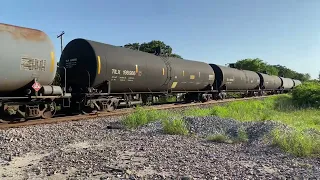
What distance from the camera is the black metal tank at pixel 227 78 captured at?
25.2m

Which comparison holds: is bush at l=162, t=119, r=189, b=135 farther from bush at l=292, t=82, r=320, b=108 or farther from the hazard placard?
bush at l=292, t=82, r=320, b=108

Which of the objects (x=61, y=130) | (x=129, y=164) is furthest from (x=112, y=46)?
(x=129, y=164)

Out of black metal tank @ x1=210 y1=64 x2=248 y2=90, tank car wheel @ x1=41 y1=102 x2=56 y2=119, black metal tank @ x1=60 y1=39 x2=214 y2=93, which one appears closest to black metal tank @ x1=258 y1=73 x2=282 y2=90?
black metal tank @ x1=210 y1=64 x2=248 y2=90

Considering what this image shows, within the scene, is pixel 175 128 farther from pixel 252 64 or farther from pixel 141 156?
pixel 252 64

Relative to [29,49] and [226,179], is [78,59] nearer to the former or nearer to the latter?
[29,49]

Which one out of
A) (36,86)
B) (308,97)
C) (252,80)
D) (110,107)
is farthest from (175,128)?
(252,80)

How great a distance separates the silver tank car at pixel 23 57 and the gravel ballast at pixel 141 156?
1.78 meters

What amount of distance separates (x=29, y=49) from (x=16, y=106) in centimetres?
199

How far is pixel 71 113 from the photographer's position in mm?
13227

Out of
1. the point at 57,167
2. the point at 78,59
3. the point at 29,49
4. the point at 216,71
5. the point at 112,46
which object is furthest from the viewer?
the point at 216,71

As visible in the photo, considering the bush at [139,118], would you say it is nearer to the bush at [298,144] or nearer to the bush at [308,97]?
the bush at [298,144]

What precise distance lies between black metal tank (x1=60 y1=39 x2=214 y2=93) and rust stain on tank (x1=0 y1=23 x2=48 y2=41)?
8.69 ft

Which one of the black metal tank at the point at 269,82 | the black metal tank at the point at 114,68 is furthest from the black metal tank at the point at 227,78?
the black metal tank at the point at 114,68

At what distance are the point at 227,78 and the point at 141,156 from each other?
2131 cm
